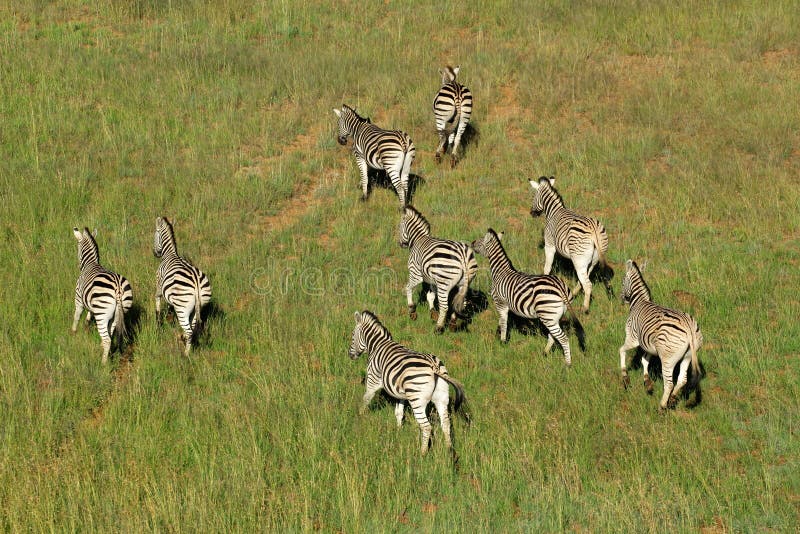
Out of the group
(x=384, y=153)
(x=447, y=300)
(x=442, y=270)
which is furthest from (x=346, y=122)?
(x=447, y=300)

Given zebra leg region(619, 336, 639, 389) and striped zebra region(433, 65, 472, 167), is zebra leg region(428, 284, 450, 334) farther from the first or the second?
striped zebra region(433, 65, 472, 167)

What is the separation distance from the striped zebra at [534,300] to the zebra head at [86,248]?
5.74 m

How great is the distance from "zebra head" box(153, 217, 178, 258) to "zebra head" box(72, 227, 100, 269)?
0.93 m

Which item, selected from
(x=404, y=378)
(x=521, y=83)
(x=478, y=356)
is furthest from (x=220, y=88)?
(x=404, y=378)

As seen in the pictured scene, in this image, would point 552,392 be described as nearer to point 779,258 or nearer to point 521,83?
point 779,258

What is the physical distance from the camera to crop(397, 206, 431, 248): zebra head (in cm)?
1365

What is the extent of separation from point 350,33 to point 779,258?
11664 millimetres

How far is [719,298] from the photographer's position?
13.0m

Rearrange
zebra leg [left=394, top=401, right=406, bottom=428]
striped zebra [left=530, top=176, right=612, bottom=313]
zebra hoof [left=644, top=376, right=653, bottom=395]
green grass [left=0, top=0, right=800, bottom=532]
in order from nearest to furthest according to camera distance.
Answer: green grass [left=0, top=0, right=800, bottom=532] → zebra leg [left=394, top=401, right=406, bottom=428] → zebra hoof [left=644, top=376, right=653, bottom=395] → striped zebra [left=530, top=176, right=612, bottom=313]

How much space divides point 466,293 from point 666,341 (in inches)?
117

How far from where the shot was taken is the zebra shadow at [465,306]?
12.7 m

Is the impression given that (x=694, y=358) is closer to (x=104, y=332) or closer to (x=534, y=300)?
(x=534, y=300)

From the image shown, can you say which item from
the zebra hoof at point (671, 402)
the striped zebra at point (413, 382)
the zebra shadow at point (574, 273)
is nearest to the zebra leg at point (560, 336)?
the zebra hoof at point (671, 402)

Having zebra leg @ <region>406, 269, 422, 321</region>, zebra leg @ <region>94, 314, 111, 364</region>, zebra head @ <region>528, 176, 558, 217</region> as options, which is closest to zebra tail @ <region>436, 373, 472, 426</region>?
zebra leg @ <region>406, 269, 422, 321</region>
